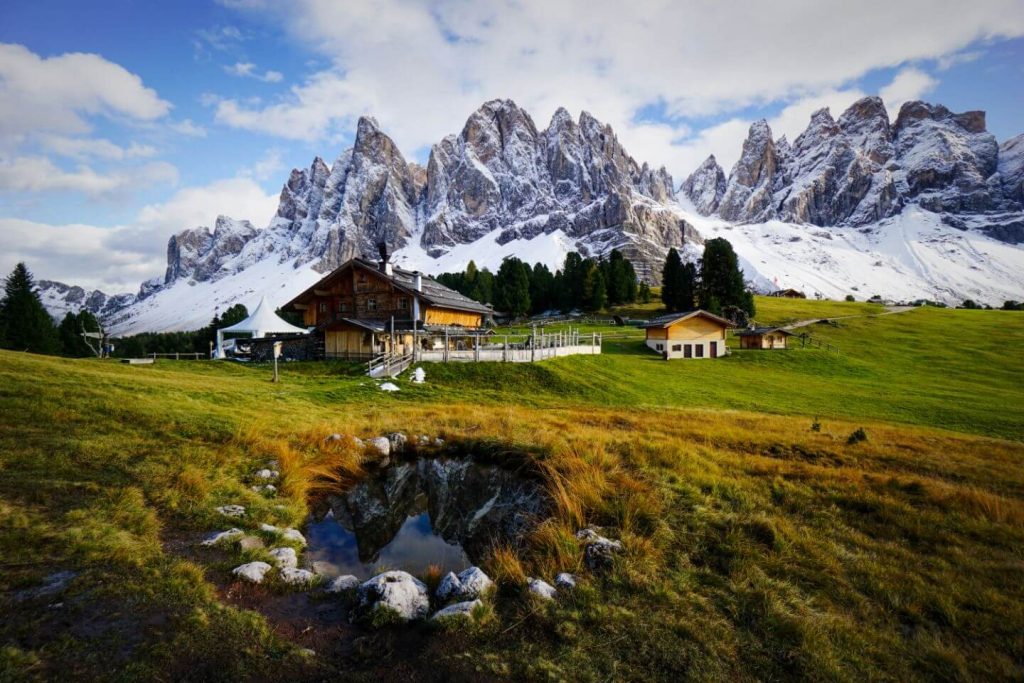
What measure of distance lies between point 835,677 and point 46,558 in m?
9.41

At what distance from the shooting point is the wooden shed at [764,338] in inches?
1912

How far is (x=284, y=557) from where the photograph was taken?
660 centimetres

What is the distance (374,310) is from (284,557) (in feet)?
108

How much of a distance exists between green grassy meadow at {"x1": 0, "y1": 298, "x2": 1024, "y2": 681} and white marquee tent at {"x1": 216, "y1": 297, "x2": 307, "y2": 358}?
29.8m

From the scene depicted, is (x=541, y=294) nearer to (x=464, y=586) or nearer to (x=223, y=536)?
(x=223, y=536)

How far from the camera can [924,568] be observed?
6035 millimetres

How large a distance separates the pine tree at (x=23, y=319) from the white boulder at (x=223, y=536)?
7250cm

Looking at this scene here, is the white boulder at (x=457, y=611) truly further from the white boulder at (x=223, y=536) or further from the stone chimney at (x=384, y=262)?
the stone chimney at (x=384, y=262)

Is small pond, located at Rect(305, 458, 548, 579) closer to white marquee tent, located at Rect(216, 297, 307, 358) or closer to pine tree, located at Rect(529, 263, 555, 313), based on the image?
white marquee tent, located at Rect(216, 297, 307, 358)

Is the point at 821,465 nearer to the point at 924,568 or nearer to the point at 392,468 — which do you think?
the point at 924,568

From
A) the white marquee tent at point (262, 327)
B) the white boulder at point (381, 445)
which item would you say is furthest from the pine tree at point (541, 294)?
the white boulder at point (381, 445)

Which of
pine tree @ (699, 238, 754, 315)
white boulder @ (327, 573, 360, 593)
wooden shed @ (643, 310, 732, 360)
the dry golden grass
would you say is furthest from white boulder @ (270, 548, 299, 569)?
pine tree @ (699, 238, 754, 315)

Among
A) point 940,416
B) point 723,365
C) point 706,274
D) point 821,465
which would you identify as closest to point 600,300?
point 706,274

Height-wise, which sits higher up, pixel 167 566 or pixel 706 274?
pixel 706 274
